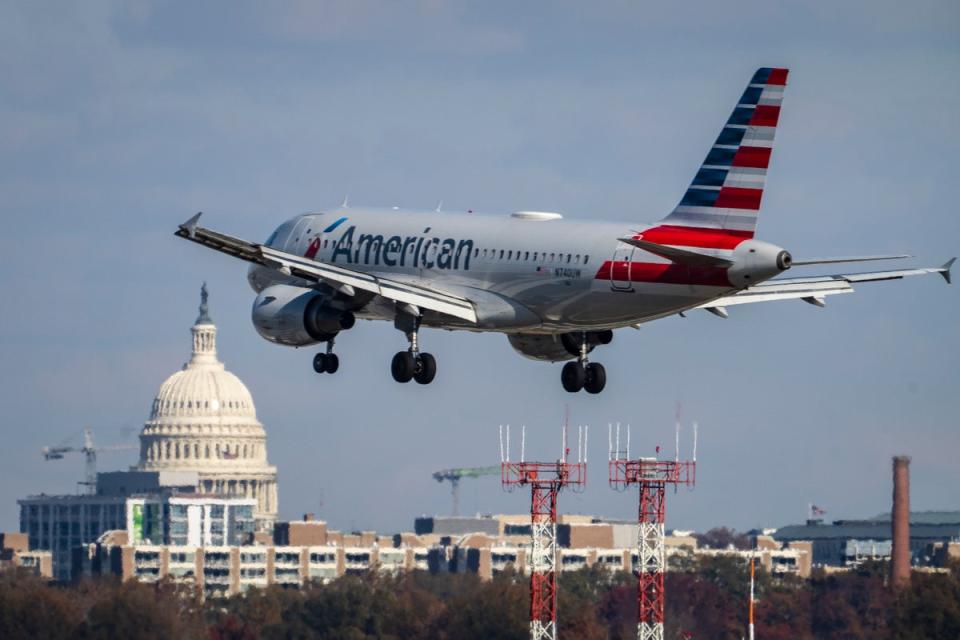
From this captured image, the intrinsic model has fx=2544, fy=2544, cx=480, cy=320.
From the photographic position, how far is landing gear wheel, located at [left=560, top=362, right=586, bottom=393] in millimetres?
94625

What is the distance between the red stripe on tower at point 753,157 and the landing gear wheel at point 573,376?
1201 cm

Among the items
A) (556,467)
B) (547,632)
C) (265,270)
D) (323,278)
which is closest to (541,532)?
(556,467)

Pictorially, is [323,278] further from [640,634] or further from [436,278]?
[640,634]

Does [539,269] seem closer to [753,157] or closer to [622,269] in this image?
[622,269]

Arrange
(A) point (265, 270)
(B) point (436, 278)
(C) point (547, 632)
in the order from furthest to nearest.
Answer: (C) point (547, 632)
(A) point (265, 270)
(B) point (436, 278)

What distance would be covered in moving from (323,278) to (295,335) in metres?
5.06

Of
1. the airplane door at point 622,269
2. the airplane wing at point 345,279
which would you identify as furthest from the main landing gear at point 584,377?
the airplane door at point 622,269

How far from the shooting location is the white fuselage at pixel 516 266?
3418 inches

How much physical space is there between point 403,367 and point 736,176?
566 inches

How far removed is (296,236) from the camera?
3957 inches

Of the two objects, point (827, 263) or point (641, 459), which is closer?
point (827, 263)

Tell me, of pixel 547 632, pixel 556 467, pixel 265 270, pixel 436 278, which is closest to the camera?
pixel 436 278

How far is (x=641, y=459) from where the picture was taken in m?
156

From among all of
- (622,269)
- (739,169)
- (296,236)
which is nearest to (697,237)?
(739,169)
